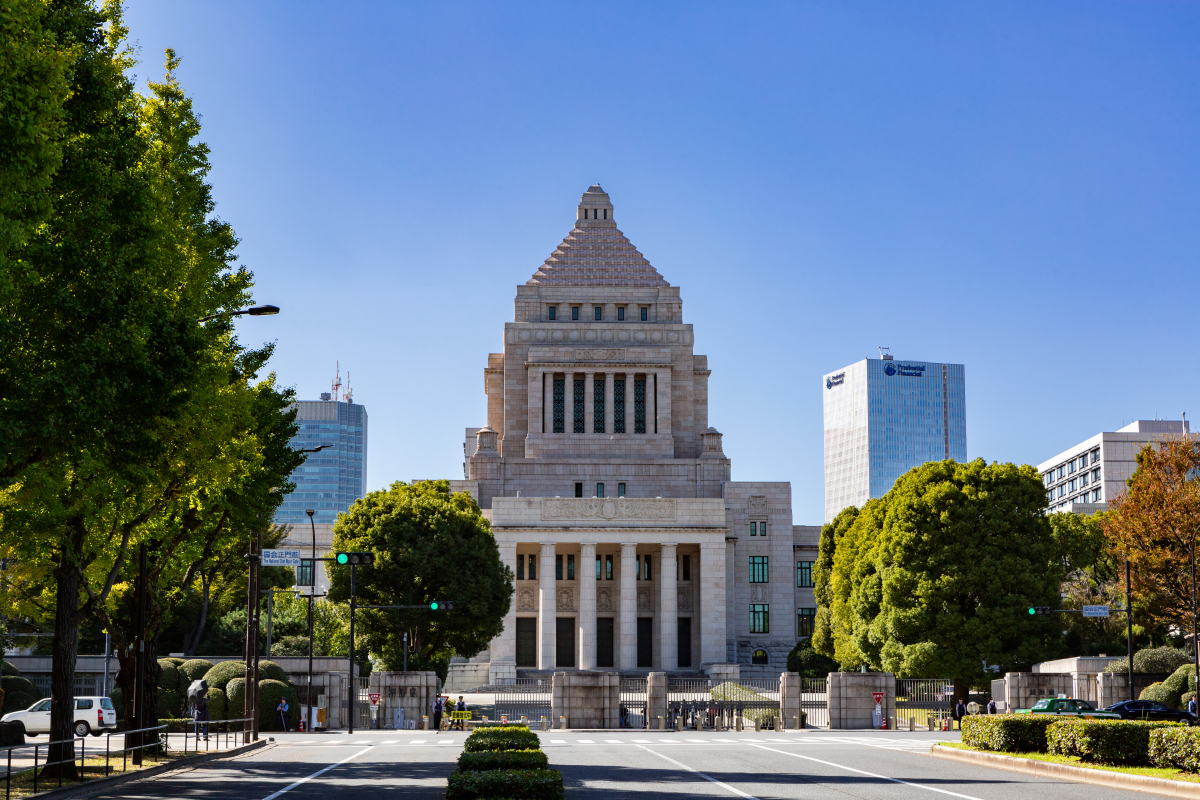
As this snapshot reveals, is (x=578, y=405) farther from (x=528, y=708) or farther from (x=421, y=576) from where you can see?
(x=528, y=708)

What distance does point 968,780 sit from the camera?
77.2ft

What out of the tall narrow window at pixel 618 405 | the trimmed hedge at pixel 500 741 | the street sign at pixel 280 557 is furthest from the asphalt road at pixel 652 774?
the tall narrow window at pixel 618 405

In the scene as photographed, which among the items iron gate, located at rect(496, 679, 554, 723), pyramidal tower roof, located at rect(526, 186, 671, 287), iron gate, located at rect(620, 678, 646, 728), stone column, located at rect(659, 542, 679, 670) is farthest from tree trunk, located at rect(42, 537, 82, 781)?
pyramidal tower roof, located at rect(526, 186, 671, 287)

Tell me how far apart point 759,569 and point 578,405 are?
19.4 meters

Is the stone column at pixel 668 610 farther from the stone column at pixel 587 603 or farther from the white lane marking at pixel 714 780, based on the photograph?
the white lane marking at pixel 714 780

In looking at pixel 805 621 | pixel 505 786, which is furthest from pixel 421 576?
pixel 505 786

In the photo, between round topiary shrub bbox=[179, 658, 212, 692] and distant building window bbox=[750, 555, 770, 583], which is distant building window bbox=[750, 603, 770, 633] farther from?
round topiary shrub bbox=[179, 658, 212, 692]

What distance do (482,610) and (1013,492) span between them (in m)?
26.8

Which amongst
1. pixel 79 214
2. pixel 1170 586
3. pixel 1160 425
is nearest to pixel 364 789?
pixel 79 214

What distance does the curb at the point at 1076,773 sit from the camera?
67.3 ft

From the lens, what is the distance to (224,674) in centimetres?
4678

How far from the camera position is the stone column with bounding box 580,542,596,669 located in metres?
81.1

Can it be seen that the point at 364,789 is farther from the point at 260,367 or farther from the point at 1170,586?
the point at 1170,586

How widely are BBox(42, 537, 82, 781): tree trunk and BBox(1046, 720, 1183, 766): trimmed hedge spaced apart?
20038mm
